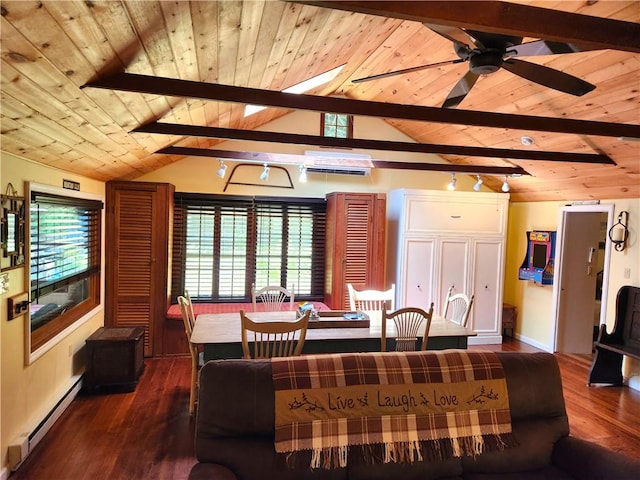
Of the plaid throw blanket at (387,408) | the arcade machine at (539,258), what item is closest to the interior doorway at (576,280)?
the arcade machine at (539,258)

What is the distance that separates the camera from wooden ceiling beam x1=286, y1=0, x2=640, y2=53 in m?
1.25

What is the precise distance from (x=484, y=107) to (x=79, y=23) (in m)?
3.77

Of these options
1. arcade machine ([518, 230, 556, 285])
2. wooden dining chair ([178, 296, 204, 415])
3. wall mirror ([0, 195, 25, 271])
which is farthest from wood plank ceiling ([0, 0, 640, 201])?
wooden dining chair ([178, 296, 204, 415])

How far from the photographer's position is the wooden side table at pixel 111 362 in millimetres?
3674

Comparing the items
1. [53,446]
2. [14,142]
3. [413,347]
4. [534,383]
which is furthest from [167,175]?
[534,383]

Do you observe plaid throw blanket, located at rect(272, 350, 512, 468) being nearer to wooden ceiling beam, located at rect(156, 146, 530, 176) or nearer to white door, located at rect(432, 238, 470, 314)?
wooden ceiling beam, located at rect(156, 146, 530, 176)

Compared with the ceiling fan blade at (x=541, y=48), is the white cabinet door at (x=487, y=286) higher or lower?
lower

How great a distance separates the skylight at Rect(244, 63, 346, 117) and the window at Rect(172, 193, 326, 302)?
1.45 m

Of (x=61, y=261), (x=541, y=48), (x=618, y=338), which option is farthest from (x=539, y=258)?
(x=61, y=261)

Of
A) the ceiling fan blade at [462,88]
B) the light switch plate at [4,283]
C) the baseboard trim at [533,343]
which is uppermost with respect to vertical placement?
the ceiling fan blade at [462,88]

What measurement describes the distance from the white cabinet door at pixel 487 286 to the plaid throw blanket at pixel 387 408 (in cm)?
359

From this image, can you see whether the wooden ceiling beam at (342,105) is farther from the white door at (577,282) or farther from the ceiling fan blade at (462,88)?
the white door at (577,282)

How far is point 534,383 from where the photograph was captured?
6.89 feet

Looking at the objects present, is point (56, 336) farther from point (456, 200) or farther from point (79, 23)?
point (456, 200)
